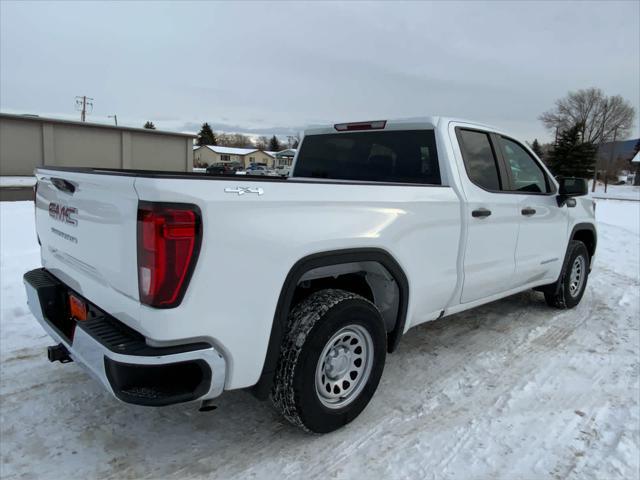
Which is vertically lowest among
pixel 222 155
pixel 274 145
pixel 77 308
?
pixel 77 308

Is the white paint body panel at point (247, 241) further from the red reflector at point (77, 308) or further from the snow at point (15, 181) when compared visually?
the snow at point (15, 181)

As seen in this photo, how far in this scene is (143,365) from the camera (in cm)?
213

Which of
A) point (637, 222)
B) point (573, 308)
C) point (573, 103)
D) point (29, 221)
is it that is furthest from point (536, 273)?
point (573, 103)

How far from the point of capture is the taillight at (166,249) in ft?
6.81

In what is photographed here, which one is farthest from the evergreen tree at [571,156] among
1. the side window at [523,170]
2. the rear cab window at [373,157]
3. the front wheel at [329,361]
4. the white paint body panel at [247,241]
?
the front wheel at [329,361]

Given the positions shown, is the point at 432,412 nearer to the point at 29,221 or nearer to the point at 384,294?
the point at 384,294

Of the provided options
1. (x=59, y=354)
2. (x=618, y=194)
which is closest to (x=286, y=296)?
(x=59, y=354)

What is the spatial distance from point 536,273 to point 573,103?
3075 inches

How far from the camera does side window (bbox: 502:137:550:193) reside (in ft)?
14.4

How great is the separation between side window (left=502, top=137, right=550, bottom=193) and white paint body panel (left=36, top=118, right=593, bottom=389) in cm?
96

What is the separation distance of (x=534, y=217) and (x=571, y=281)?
1.55m

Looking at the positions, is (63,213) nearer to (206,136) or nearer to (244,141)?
(206,136)

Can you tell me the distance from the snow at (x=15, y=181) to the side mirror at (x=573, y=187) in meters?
25.6

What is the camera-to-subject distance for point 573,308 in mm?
5711
